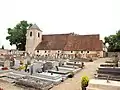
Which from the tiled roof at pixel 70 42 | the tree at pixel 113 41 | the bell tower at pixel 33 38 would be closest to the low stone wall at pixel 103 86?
the tiled roof at pixel 70 42

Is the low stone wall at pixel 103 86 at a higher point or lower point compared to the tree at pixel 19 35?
lower

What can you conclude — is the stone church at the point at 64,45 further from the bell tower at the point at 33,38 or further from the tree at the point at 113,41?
the tree at the point at 113,41

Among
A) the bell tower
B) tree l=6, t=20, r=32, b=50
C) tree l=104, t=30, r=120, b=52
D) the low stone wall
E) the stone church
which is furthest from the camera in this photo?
tree l=6, t=20, r=32, b=50

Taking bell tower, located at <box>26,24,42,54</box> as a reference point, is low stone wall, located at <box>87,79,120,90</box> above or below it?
below

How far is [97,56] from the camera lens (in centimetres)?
3769

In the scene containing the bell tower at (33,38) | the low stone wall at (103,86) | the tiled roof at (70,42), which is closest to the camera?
the low stone wall at (103,86)

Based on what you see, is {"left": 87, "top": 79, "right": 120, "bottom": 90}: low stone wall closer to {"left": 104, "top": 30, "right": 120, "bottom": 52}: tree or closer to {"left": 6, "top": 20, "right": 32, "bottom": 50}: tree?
{"left": 104, "top": 30, "right": 120, "bottom": 52}: tree

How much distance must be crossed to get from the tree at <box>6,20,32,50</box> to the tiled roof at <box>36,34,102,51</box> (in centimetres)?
646

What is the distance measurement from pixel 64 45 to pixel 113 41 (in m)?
14.9

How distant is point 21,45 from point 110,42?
24980 millimetres

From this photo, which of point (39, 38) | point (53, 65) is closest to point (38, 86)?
point (53, 65)

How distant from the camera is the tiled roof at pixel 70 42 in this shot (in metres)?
39.2

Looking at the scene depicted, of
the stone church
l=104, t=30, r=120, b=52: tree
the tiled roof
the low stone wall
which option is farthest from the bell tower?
the low stone wall

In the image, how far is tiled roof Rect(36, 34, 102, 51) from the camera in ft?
129
